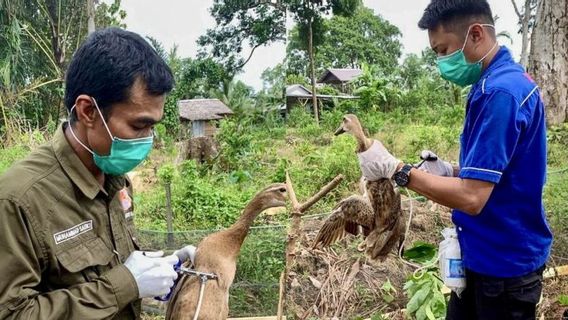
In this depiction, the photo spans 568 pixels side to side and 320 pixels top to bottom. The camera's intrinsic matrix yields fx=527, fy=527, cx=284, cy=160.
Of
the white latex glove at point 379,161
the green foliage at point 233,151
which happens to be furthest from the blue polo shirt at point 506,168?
the green foliage at point 233,151

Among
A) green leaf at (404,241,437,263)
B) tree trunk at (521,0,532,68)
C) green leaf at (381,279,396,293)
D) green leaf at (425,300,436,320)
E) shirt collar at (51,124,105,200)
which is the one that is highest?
tree trunk at (521,0,532,68)

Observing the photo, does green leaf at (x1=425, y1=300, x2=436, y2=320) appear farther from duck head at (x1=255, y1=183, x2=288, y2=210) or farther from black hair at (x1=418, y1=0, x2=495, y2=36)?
black hair at (x1=418, y1=0, x2=495, y2=36)

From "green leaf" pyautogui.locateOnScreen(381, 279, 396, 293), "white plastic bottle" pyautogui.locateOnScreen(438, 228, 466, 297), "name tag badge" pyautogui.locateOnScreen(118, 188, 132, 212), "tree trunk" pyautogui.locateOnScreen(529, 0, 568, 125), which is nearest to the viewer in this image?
"name tag badge" pyautogui.locateOnScreen(118, 188, 132, 212)

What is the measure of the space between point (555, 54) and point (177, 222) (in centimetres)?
784

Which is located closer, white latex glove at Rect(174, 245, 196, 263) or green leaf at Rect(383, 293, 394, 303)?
white latex glove at Rect(174, 245, 196, 263)

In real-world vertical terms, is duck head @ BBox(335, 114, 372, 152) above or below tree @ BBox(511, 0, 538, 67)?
below

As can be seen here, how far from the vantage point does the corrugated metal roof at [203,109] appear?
25.7 metres

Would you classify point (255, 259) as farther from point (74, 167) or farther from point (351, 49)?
point (351, 49)

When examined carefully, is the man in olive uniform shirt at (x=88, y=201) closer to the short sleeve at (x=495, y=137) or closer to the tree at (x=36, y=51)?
the short sleeve at (x=495, y=137)

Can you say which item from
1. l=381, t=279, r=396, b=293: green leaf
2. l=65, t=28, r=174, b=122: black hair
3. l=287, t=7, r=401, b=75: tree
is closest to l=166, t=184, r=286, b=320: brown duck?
l=65, t=28, r=174, b=122: black hair

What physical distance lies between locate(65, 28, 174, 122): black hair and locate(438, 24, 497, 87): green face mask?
61.7 inches

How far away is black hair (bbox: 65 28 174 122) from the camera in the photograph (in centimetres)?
172

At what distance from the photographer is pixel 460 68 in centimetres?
270

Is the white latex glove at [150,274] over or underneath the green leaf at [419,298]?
over
